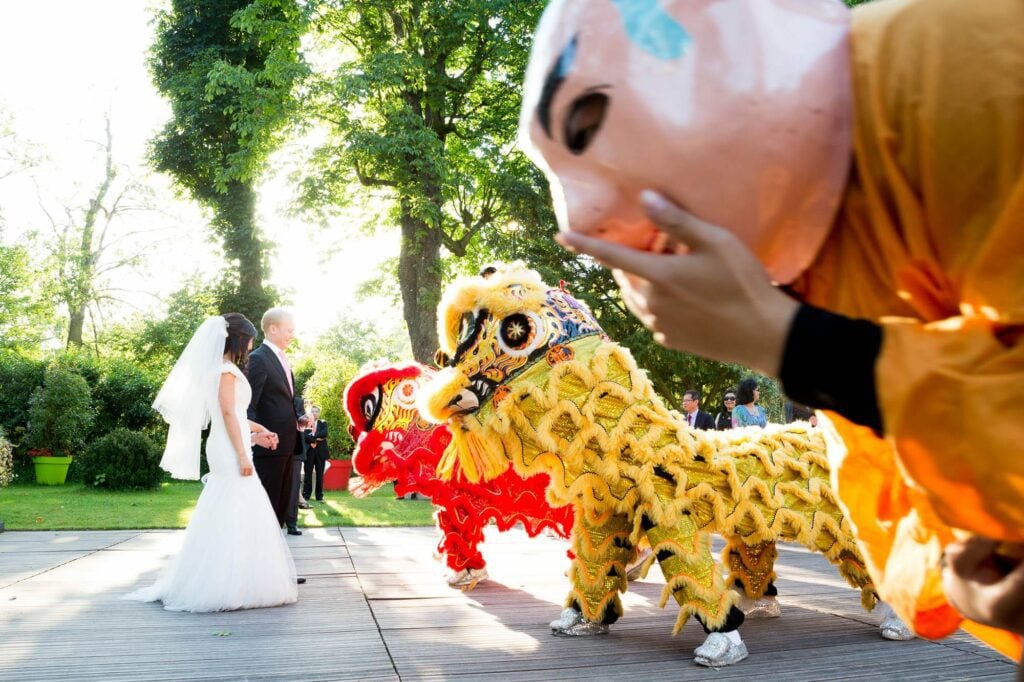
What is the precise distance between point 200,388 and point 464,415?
2542 millimetres

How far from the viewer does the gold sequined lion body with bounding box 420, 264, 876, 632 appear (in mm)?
4223

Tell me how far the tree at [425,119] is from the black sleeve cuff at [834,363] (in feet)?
46.3

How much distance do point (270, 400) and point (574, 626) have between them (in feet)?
11.3

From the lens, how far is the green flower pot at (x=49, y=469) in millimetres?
15617

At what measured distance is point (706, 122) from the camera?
94 cm

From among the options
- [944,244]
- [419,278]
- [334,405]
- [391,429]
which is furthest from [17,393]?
[944,244]

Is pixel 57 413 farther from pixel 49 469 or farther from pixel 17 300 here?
pixel 17 300

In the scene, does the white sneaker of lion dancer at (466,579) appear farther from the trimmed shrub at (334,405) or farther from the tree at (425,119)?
the trimmed shrub at (334,405)

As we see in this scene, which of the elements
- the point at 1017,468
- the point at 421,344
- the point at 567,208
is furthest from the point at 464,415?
the point at 421,344

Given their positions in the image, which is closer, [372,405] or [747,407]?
[372,405]

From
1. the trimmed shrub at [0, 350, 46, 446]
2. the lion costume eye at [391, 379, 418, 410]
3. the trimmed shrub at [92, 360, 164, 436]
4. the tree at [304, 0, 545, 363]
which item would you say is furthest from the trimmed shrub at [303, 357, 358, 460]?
the lion costume eye at [391, 379, 418, 410]

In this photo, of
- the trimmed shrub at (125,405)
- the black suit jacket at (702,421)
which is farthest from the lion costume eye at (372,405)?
the trimmed shrub at (125,405)

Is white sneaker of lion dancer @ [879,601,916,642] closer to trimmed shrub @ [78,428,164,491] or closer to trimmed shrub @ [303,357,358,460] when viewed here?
trimmed shrub @ [303,357,358,460]

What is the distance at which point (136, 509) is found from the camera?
1134 centimetres
